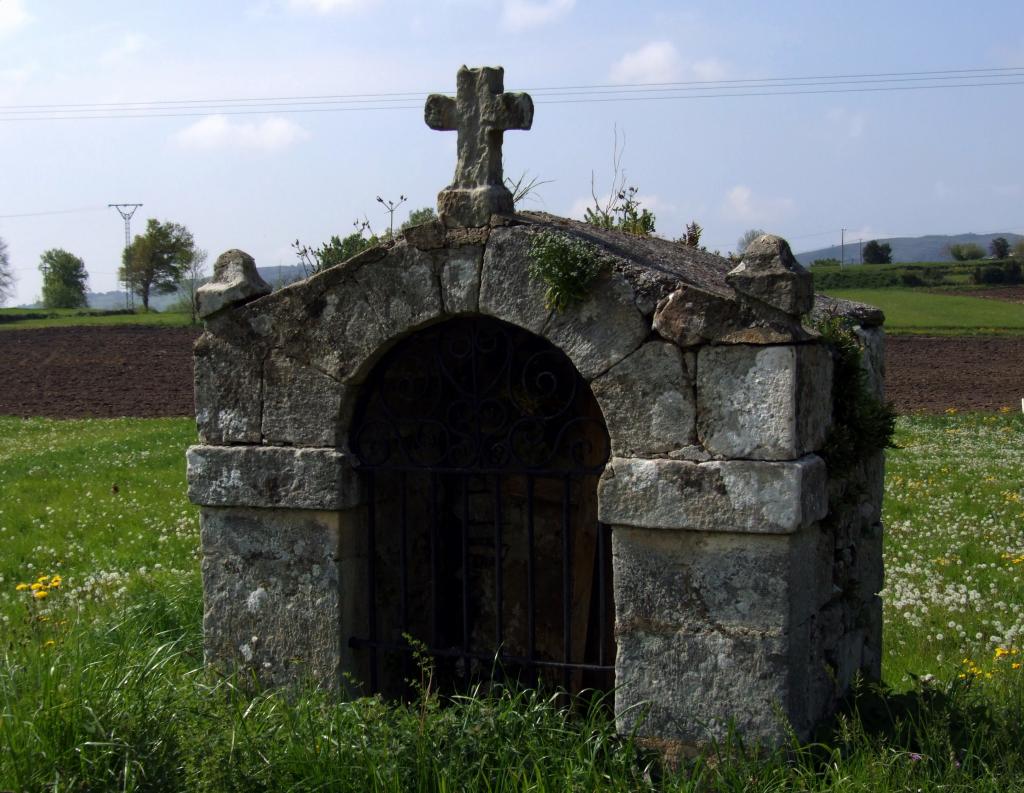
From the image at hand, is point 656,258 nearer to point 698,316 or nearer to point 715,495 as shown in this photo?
point 698,316

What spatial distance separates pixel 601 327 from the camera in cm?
427

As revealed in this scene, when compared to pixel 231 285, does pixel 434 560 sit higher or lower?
lower

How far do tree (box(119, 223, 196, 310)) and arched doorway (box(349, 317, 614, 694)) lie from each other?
229ft

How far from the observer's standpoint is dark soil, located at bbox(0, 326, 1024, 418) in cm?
2312

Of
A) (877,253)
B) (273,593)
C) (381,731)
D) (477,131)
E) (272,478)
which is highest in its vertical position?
(877,253)

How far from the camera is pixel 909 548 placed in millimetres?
9180

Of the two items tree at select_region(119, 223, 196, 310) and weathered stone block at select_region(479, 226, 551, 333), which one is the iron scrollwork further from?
A: tree at select_region(119, 223, 196, 310)

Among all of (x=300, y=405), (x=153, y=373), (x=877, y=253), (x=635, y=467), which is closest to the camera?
(x=635, y=467)

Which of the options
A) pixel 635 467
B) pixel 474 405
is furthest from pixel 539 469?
pixel 635 467

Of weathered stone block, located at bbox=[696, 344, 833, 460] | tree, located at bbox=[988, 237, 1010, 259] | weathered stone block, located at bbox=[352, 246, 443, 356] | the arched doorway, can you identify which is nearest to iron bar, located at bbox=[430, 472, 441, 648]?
the arched doorway

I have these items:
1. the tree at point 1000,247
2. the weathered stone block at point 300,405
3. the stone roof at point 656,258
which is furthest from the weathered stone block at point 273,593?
the tree at point 1000,247

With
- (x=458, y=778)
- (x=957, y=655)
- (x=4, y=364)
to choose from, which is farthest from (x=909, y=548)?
(x=4, y=364)

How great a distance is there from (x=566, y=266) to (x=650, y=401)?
60cm

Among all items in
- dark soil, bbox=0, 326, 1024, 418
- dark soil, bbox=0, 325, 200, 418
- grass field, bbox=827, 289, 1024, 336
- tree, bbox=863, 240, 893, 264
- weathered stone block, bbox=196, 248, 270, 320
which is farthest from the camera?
tree, bbox=863, 240, 893, 264
